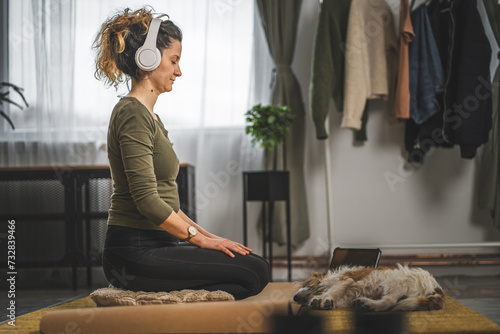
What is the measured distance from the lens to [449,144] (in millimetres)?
3172

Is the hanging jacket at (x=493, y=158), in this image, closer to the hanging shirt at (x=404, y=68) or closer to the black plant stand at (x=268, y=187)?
the hanging shirt at (x=404, y=68)

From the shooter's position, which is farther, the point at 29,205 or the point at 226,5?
the point at 226,5

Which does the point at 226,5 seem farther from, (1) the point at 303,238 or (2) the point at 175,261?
(2) the point at 175,261

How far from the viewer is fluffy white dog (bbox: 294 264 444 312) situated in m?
1.35

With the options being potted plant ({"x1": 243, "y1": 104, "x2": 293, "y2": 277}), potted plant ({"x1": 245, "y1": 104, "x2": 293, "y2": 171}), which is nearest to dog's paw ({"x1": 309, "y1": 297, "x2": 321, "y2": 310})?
potted plant ({"x1": 243, "y1": 104, "x2": 293, "y2": 277})

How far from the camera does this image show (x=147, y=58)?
1528mm

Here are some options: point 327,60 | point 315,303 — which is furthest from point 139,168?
point 327,60

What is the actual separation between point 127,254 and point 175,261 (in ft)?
0.44

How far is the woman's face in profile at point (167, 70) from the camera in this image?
1573 mm

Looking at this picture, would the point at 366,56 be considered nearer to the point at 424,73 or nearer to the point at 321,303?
the point at 424,73

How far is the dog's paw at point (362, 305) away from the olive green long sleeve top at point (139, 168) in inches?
20.6

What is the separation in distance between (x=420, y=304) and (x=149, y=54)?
→ 97 centimetres

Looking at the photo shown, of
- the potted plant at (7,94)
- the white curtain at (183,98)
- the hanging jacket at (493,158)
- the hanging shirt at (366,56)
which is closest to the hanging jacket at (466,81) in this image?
the hanging jacket at (493,158)

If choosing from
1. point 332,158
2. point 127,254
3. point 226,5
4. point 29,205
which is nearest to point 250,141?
point 332,158
